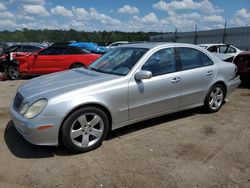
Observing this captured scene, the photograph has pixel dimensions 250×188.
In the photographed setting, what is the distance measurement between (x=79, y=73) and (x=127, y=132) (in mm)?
1377

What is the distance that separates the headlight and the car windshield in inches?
53.9

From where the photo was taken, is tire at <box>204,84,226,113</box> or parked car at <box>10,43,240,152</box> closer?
parked car at <box>10,43,240,152</box>

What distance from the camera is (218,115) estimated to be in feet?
19.3

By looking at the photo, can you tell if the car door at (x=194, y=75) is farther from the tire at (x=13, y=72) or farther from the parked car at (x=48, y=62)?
the tire at (x=13, y=72)

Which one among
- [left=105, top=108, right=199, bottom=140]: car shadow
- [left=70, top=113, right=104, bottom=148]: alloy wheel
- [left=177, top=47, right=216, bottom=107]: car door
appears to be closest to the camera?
[left=70, top=113, right=104, bottom=148]: alloy wheel

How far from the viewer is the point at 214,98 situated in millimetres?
5914

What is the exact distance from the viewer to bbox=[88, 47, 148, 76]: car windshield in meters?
4.69

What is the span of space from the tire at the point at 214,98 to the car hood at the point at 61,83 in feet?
7.75

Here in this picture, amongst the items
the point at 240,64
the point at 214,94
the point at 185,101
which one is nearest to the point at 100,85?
the point at 185,101

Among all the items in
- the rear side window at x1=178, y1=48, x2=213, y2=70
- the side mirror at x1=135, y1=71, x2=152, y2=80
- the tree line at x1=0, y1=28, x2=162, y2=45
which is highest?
the rear side window at x1=178, y1=48, x2=213, y2=70

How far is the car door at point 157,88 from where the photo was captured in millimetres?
4492

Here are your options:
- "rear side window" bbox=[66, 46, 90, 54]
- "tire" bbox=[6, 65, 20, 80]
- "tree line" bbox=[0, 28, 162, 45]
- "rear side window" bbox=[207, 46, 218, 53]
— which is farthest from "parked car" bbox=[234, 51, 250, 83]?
"tree line" bbox=[0, 28, 162, 45]

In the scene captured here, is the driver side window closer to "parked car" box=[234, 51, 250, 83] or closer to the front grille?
the front grille

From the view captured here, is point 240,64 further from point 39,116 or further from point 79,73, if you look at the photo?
point 39,116
